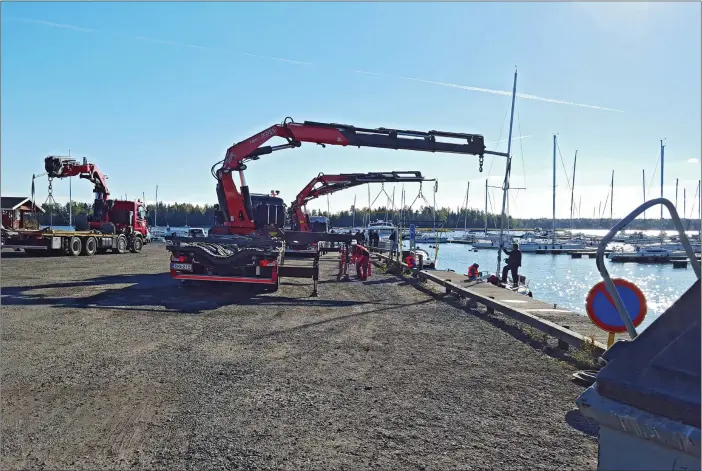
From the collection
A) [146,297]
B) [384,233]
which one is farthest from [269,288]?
[384,233]

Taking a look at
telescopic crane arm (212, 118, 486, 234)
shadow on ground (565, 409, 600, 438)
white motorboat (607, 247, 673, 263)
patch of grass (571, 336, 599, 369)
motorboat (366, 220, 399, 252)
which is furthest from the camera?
white motorboat (607, 247, 673, 263)

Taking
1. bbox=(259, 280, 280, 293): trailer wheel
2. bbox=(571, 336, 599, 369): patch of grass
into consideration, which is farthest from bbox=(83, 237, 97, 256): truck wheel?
bbox=(571, 336, 599, 369): patch of grass

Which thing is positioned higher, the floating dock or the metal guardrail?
the metal guardrail

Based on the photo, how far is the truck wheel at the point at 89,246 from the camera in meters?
25.0

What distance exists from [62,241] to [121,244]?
4.23m

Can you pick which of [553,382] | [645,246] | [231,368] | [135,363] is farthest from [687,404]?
[645,246]

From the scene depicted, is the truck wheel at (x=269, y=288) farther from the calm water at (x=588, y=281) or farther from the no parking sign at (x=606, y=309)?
the calm water at (x=588, y=281)

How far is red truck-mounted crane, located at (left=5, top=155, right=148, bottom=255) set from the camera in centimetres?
2278

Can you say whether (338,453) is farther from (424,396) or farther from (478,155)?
(478,155)

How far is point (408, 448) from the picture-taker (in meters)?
3.86

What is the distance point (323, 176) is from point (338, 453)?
25273 millimetres

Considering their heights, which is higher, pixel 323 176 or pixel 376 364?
pixel 323 176

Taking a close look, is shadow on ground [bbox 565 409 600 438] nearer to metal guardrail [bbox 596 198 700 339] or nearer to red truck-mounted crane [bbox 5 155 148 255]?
metal guardrail [bbox 596 198 700 339]

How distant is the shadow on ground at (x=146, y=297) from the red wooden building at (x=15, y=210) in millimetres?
21389
